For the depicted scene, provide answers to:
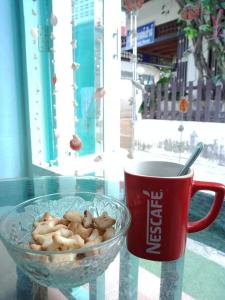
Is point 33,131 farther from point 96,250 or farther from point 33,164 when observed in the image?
point 96,250

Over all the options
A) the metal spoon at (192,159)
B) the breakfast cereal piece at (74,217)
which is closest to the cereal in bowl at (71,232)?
the breakfast cereal piece at (74,217)

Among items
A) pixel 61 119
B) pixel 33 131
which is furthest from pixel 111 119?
pixel 33 131

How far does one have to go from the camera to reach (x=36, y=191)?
0.62m

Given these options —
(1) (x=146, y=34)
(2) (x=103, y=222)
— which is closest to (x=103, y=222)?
(2) (x=103, y=222)

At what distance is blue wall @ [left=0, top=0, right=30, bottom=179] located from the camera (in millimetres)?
1039

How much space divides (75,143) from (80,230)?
3.02 feet

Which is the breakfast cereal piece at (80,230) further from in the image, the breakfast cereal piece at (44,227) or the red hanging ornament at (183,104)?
the red hanging ornament at (183,104)

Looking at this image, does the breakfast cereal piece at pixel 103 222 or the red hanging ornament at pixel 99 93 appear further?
the red hanging ornament at pixel 99 93

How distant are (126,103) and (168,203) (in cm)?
99

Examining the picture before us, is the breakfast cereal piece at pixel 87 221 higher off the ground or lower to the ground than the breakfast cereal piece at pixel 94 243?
higher

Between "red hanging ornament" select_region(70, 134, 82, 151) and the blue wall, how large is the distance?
195 mm

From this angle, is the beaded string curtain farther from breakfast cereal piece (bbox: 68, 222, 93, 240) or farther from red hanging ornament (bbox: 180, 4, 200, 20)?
breakfast cereal piece (bbox: 68, 222, 93, 240)

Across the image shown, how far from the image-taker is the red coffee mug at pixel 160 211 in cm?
28

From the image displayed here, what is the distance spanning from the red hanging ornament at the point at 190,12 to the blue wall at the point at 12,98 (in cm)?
67
